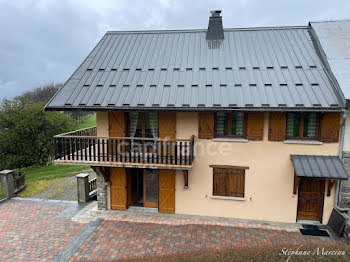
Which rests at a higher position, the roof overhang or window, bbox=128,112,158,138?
the roof overhang

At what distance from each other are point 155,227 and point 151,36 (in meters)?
9.15

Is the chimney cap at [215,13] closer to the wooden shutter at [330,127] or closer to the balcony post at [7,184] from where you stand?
the wooden shutter at [330,127]

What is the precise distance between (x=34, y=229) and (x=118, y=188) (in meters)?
3.42

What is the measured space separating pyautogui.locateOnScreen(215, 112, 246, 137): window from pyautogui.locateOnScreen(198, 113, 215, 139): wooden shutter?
0.27m

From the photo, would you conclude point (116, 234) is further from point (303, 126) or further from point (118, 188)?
point (303, 126)

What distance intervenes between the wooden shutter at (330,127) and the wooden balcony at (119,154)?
4810mm

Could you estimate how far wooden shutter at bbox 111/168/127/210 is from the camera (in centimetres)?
1054

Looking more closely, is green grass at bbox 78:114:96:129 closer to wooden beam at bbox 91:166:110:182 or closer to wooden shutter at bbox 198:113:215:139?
wooden beam at bbox 91:166:110:182

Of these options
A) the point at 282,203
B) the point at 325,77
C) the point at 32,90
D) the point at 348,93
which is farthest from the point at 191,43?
the point at 32,90

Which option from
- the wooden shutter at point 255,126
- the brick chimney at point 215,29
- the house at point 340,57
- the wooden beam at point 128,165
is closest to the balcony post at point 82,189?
the wooden beam at point 128,165

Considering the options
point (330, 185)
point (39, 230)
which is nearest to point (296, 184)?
point (330, 185)

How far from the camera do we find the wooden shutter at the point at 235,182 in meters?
9.85

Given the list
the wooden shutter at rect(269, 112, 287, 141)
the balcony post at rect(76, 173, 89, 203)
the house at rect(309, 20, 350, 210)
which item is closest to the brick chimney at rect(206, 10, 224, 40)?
the house at rect(309, 20, 350, 210)

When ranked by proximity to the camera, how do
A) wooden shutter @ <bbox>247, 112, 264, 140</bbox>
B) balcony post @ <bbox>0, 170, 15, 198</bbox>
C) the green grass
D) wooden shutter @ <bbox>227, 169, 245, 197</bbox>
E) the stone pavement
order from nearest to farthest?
1. the stone pavement
2. wooden shutter @ <bbox>247, 112, 264, 140</bbox>
3. wooden shutter @ <bbox>227, 169, 245, 197</bbox>
4. balcony post @ <bbox>0, 170, 15, 198</bbox>
5. the green grass
